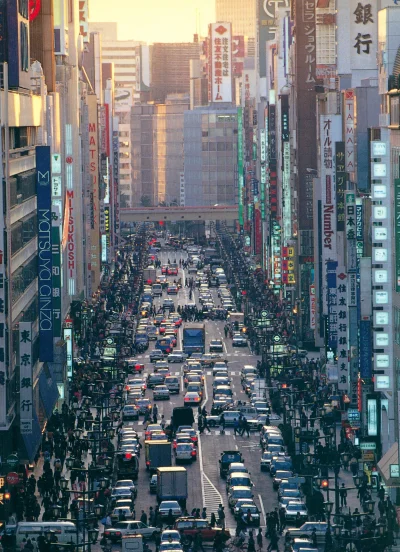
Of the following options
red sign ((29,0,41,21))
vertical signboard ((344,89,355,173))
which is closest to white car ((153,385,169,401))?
vertical signboard ((344,89,355,173))

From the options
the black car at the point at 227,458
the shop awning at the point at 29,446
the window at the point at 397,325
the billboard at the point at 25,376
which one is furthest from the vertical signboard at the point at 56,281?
the window at the point at 397,325

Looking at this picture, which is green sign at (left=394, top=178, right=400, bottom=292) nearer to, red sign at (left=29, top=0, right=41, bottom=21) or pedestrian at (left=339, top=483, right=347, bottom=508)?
pedestrian at (left=339, top=483, right=347, bottom=508)

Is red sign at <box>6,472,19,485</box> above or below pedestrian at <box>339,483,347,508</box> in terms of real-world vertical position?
above

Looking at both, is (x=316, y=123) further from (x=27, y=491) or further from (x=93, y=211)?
(x=27, y=491)

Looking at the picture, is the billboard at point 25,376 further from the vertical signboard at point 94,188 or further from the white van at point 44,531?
the vertical signboard at point 94,188

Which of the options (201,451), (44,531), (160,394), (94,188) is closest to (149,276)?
(94,188)
